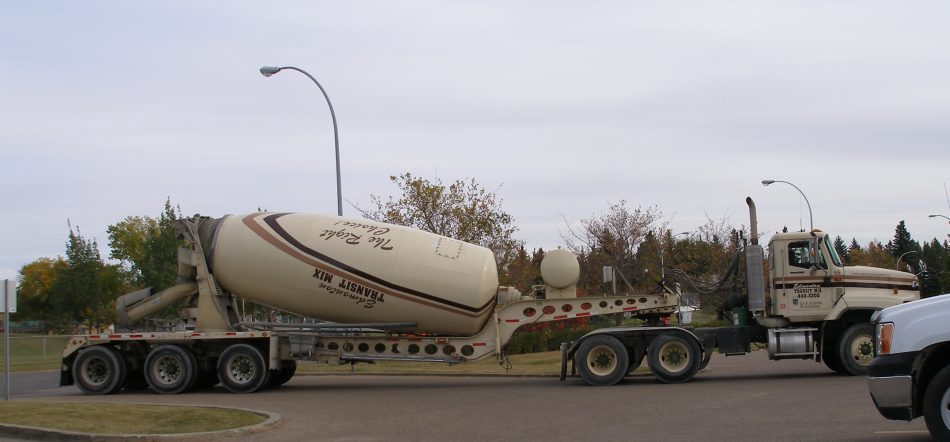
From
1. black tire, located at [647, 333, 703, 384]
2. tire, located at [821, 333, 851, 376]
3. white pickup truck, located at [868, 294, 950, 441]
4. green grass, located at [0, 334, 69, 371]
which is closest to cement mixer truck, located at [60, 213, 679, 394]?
black tire, located at [647, 333, 703, 384]

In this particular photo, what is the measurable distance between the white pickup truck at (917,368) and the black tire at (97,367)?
1527 centimetres

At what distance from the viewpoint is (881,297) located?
1852 centimetres

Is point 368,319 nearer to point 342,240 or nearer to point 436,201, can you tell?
point 342,240

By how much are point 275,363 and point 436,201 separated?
47.7 ft

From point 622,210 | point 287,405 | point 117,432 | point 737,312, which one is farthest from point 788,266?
point 622,210

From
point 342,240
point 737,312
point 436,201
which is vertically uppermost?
point 436,201

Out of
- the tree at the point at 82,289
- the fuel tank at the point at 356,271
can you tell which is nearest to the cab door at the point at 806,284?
the fuel tank at the point at 356,271

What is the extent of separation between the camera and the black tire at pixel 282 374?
20.2 metres

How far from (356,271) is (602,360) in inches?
202

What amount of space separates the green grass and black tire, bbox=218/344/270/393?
1831 centimetres

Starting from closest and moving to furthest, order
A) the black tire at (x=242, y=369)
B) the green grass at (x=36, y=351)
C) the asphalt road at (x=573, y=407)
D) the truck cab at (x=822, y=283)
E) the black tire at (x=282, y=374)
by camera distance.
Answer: the asphalt road at (x=573, y=407), the truck cab at (x=822, y=283), the black tire at (x=242, y=369), the black tire at (x=282, y=374), the green grass at (x=36, y=351)

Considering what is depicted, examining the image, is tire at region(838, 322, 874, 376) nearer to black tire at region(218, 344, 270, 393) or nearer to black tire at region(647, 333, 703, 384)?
black tire at region(647, 333, 703, 384)

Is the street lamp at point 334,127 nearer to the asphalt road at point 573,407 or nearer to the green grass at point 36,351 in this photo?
the asphalt road at point 573,407

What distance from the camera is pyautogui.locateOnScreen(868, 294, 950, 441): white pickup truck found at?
897 centimetres
